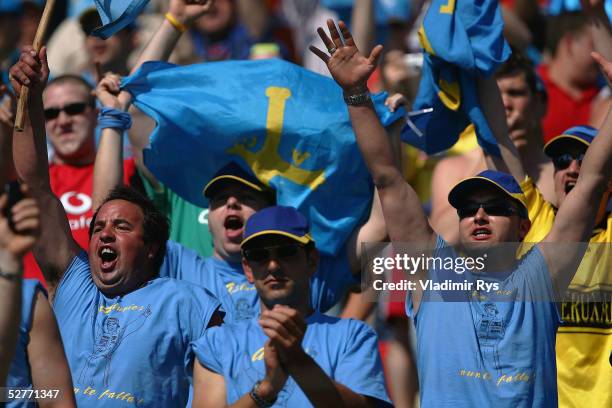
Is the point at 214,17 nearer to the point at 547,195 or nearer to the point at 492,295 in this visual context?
the point at 547,195

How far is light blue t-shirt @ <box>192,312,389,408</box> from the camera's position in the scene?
5.60m

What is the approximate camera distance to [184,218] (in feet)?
24.3

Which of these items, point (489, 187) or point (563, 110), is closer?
point (489, 187)

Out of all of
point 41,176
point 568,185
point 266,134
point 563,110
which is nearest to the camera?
point 41,176

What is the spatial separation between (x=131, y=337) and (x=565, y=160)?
6.96 ft

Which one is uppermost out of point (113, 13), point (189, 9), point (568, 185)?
point (189, 9)

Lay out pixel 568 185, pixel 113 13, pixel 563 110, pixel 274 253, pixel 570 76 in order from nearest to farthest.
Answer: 1. pixel 274 253
2. pixel 568 185
3. pixel 113 13
4. pixel 563 110
5. pixel 570 76

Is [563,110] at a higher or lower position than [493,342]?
higher

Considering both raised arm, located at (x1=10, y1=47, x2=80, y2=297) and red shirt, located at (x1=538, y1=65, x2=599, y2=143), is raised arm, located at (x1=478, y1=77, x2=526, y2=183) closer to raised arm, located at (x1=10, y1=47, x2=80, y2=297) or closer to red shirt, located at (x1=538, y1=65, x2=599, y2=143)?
raised arm, located at (x1=10, y1=47, x2=80, y2=297)

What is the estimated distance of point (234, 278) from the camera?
21.9ft

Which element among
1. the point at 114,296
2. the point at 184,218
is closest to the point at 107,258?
the point at 114,296

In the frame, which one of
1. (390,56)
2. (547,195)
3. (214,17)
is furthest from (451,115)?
(214,17)

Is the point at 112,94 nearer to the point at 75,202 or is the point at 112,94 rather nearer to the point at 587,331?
the point at 75,202

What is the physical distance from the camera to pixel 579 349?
6027 millimetres
